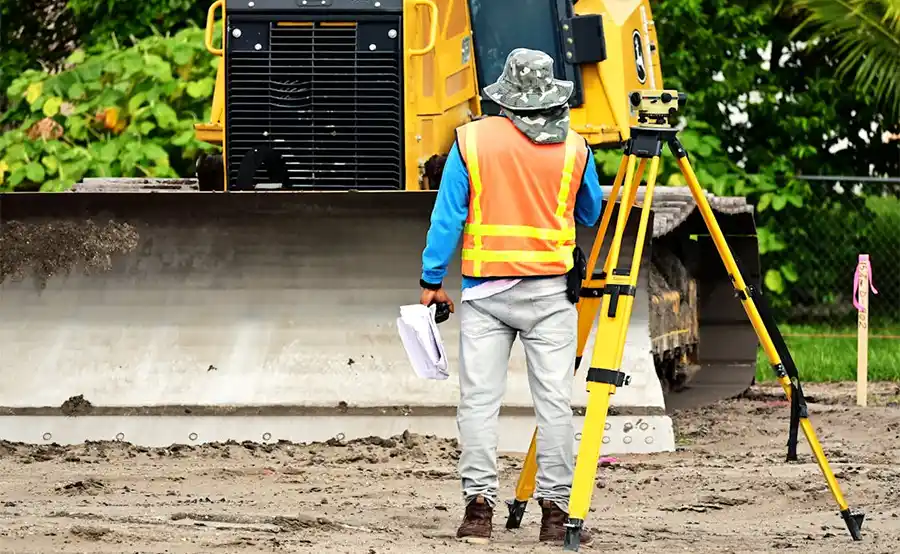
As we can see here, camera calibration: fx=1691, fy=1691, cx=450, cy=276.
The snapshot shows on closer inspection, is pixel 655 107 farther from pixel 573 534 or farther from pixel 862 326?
pixel 862 326

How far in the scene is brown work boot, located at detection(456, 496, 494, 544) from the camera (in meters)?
5.42

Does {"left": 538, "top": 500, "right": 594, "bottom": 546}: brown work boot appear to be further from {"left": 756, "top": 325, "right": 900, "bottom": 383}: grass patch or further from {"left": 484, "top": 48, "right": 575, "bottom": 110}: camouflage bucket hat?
{"left": 756, "top": 325, "right": 900, "bottom": 383}: grass patch

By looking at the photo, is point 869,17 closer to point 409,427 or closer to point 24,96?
point 24,96

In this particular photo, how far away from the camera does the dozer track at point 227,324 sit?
25.1 feet

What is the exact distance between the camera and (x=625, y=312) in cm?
529

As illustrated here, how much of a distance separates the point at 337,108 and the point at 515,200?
286 centimetres

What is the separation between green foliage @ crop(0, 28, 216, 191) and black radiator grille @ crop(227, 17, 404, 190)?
6860 mm

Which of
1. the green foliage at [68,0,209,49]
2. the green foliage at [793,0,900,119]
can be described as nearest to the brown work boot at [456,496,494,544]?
the green foliage at [793,0,900,119]

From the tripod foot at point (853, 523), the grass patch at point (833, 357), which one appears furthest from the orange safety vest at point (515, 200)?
the grass patch at point (833, 357)

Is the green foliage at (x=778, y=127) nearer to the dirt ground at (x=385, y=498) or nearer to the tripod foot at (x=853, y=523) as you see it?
the dirt ground at (x=385, y=498)

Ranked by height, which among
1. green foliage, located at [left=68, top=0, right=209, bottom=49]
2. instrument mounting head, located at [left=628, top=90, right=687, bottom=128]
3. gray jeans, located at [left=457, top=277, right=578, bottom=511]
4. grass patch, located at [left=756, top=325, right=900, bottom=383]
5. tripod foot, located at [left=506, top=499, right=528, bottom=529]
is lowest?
grass patch, located at [left=756, top=325, right=900, bottom=383]

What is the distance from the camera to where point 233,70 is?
27.5 feet

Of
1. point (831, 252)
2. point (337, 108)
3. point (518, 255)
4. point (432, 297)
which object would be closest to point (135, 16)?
point (831, 252)

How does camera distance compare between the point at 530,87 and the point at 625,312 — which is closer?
the point at 625,312
